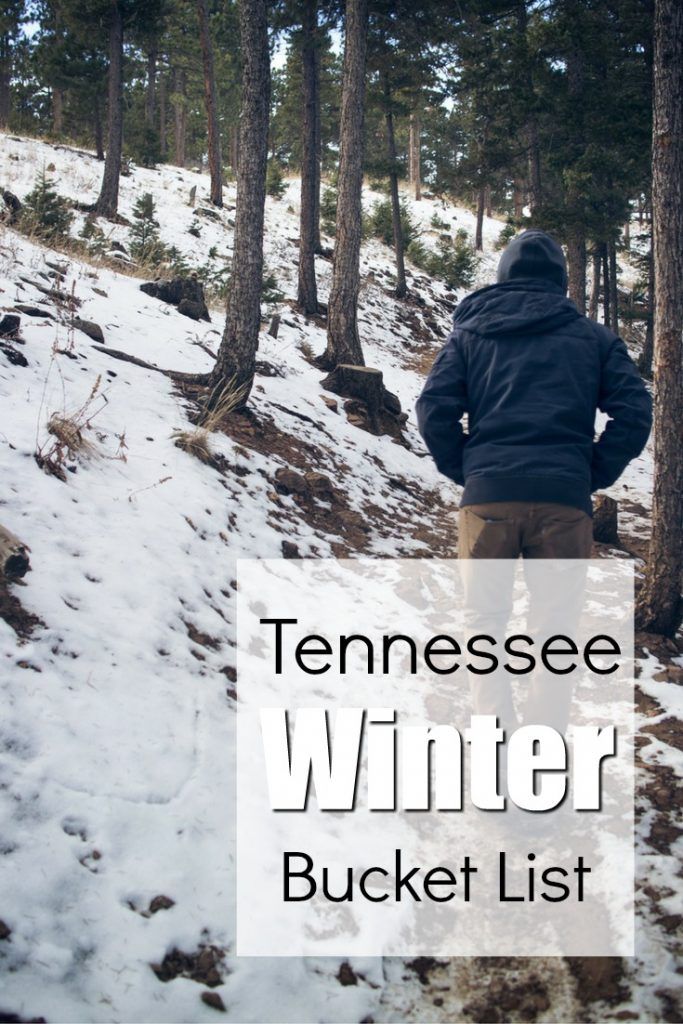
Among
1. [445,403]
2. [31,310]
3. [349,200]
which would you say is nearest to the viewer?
[445,403]

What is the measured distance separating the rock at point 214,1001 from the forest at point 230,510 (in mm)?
13

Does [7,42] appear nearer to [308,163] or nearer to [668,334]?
[308,163]

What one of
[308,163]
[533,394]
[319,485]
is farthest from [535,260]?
[308,163]

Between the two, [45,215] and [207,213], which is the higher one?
[207,213]

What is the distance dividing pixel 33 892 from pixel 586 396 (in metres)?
2.92

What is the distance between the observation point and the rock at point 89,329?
24.7ft

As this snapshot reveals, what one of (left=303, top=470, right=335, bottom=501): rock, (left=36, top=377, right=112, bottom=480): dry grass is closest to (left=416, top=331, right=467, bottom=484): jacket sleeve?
(left=36, top=377, right=112, bottom=480): dry grass

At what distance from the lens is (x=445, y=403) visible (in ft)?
10.5

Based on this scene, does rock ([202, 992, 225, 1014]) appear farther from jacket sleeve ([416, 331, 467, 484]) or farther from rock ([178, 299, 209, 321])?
rock ([178, 299, 209, 321])

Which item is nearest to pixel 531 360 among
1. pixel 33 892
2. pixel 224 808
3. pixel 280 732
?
pixel 280 732

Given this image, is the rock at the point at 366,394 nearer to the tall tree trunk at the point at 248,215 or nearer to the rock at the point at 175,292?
the rock at the point at 175,292

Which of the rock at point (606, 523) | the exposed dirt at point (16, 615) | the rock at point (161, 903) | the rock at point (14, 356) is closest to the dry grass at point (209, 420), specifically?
the rock at point (14, 356)

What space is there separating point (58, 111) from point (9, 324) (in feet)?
104

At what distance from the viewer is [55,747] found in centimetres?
256
